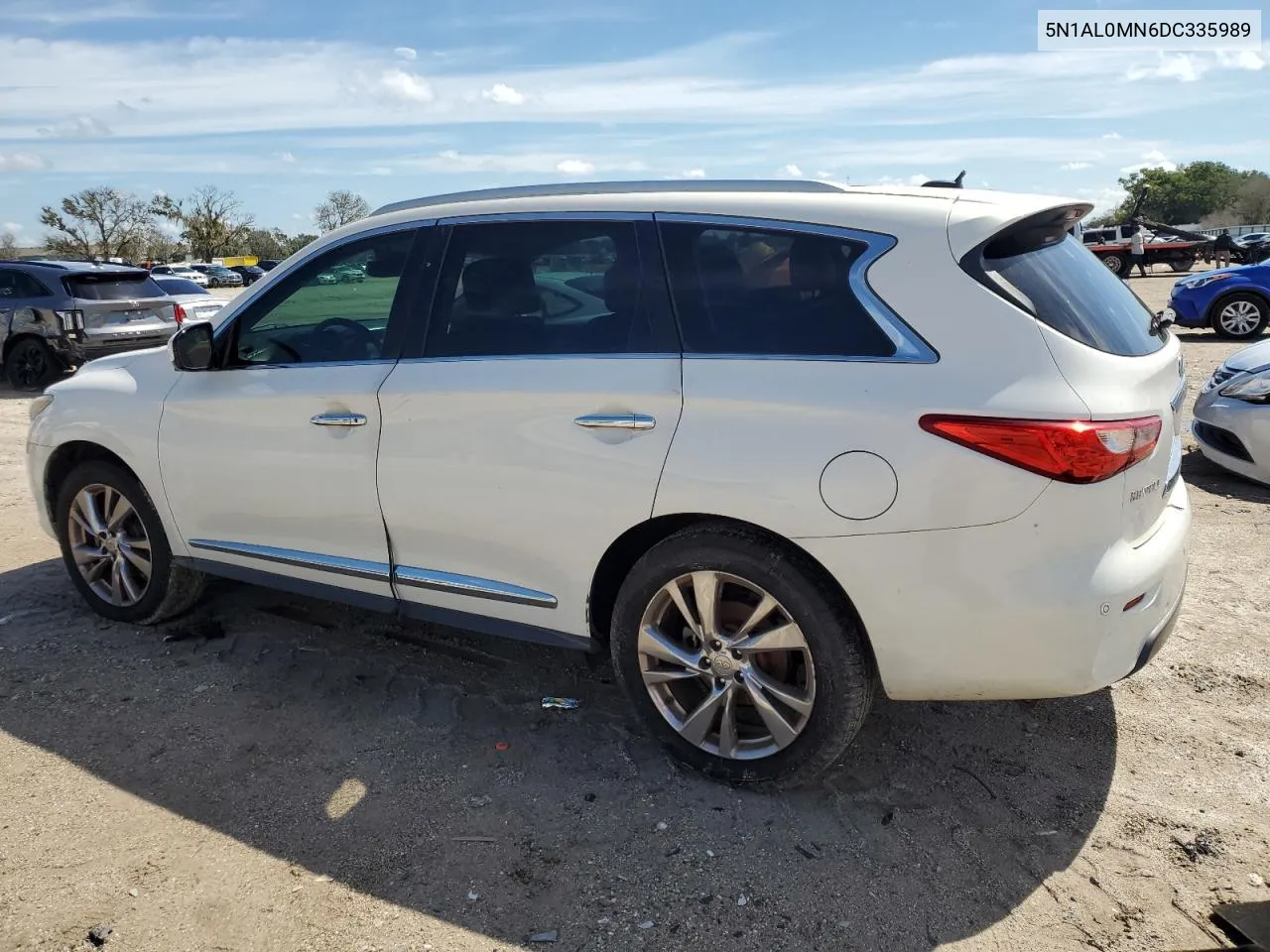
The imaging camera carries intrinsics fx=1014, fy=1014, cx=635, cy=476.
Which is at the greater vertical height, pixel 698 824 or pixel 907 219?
pixel 907 219

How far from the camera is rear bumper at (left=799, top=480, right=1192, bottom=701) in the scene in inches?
107

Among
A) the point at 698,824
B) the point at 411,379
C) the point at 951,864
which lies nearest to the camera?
the point at 951,864

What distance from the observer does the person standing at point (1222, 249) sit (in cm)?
3671

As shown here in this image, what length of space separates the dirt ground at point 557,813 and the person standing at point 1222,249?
38292mm

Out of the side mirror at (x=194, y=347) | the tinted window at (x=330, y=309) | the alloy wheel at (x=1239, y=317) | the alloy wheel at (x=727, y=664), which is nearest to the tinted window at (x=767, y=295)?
the alloy wheel at (x=727, y=664)

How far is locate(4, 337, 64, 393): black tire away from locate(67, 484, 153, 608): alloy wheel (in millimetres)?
9887

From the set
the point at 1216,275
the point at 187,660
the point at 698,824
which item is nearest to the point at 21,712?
the point at 187,660

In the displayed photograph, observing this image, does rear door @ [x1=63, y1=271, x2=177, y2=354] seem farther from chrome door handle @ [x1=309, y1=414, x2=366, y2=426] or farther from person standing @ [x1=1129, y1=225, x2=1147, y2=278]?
person standing @ [x1=1129, y1=225, x2=1147, y2=278]

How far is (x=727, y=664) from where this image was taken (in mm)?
3170

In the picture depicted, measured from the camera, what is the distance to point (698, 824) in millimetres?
3105

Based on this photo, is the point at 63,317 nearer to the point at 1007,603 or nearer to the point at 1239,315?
the point at 1007,603

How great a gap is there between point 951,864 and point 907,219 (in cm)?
186

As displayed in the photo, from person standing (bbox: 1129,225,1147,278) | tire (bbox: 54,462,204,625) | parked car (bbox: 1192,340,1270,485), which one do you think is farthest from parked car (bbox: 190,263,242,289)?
parked car (bbox: 1192,340,1270,485)

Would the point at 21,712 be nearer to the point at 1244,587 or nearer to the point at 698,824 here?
the point at 698,824
